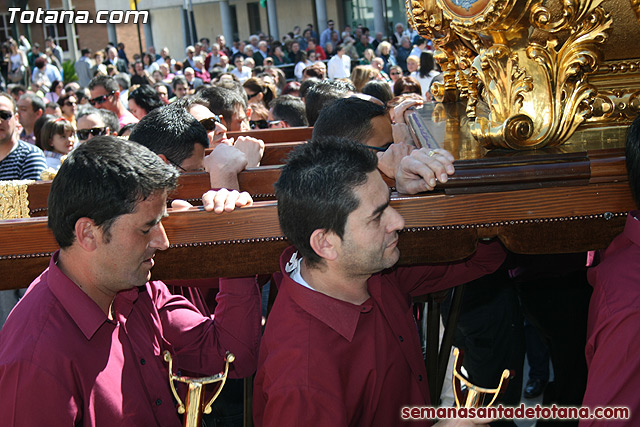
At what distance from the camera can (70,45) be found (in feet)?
99.7

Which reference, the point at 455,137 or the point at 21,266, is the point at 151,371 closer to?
the point at 21,266

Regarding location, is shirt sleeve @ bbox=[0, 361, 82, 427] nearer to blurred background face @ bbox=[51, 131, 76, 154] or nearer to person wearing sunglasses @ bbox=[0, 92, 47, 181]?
person wearing sunglasses @ bbox=[0, 92, 47, 181]

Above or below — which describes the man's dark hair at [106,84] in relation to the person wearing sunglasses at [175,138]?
above

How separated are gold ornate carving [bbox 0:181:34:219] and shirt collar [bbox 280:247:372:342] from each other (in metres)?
1.37

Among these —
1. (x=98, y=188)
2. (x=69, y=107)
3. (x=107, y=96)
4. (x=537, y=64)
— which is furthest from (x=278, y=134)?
(x=69, y=107)

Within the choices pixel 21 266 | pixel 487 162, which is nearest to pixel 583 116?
pixel 487 162

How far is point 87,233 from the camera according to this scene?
5.82 ft

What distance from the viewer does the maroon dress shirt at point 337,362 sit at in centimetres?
162

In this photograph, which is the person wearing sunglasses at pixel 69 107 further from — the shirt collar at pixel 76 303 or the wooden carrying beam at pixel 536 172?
the wooden carrying beam at pixel 536 172

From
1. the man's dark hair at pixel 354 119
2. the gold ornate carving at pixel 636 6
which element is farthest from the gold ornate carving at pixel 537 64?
the man's dark hair at pixel 354 119

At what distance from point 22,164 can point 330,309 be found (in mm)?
3651

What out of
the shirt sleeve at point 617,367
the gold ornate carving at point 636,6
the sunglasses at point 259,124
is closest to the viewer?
the shirt sleeve at point 617,367

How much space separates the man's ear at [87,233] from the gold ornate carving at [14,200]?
1.00 metres

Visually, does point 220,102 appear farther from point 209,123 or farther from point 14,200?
point 14,200
